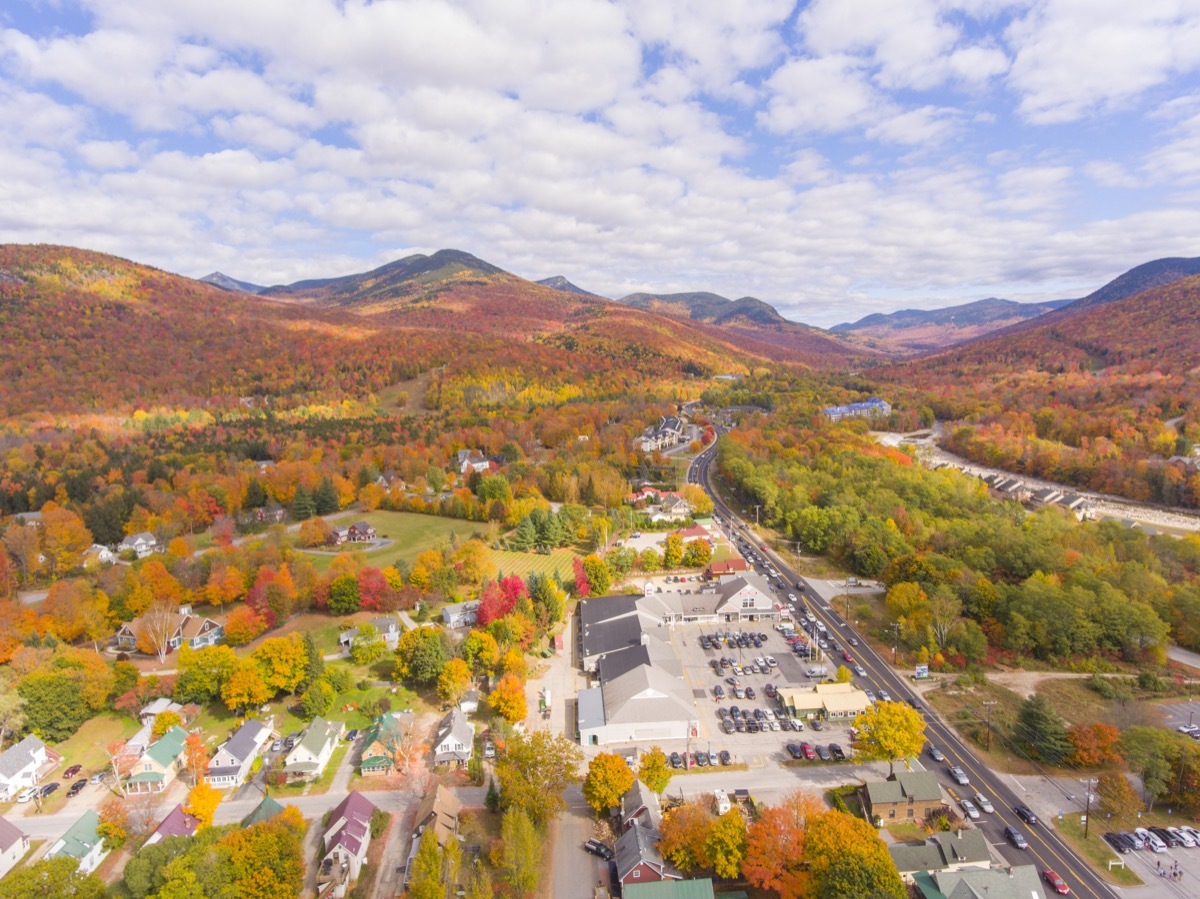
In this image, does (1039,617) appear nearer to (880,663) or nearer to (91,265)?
(880,663)

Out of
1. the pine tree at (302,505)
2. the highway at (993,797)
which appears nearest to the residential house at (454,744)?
the highway at (993,797)

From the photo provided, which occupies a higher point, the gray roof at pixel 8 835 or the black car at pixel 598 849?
the black car at pixel 598 849

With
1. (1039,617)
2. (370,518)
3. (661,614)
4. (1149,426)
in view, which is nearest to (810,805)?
(661,614)

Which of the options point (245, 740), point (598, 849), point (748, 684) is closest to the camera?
point (598, 849)

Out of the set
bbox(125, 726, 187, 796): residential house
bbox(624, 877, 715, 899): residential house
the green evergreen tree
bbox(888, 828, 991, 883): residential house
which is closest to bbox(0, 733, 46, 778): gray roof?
bbox(125, 726, 187, 796): residential house

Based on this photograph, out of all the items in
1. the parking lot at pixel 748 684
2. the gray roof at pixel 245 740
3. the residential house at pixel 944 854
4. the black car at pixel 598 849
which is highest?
the residential house at pixel 944 854

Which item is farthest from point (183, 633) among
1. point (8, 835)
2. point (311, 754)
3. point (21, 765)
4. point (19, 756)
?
point (311, 754)

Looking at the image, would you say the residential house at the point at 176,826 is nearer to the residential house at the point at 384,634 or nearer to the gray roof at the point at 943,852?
the residential house at the point at 384,634

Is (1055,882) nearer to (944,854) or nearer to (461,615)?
(944,854)
